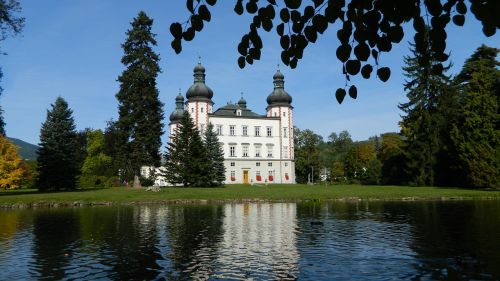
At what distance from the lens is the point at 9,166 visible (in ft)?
131

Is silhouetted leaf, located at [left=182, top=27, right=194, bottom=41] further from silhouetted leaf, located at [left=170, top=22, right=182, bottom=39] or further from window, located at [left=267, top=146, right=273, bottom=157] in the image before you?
window, located at [left=267, top=146, right=273, bottom=157]

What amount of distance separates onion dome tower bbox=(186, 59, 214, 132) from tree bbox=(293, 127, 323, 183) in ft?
62.2

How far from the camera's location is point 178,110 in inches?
3031

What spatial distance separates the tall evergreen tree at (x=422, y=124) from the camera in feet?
161

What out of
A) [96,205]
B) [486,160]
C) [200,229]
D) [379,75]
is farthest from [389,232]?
[486,160]

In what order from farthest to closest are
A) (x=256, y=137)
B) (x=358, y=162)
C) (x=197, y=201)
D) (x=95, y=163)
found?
(x=358, y=162) → (x=256, y=137) → (x=95, y=163) → (x=197, y=201)

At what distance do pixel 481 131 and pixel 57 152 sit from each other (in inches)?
1561

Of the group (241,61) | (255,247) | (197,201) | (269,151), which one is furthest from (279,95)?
(241,61)

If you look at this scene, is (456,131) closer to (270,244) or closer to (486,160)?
(486,160)

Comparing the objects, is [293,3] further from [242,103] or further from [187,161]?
[242,103]

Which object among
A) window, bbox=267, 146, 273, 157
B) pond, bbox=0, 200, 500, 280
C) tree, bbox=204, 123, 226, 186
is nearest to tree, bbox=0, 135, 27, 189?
pond, bbox=0, 200, 500, 280

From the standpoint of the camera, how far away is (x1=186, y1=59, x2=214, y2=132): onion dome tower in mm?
65875

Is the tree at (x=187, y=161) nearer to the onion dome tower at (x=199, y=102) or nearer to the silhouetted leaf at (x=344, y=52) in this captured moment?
the onion dome tower at (x=199, y=102)

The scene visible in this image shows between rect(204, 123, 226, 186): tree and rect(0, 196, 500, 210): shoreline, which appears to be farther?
rect(204, 123, 226, 186): tree
